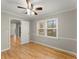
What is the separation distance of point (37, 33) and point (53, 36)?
1.95 metres

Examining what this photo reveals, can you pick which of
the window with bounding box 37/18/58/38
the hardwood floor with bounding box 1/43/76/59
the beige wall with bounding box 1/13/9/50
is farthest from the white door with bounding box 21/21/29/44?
the hardwood floor with bounding box 1/43/76/59

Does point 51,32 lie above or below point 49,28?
below

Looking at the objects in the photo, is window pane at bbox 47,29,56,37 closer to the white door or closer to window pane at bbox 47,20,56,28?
window pane at bbox 47,20,56,28

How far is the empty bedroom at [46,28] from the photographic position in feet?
10.5

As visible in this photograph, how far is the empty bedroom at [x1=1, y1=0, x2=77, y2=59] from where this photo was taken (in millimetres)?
3191

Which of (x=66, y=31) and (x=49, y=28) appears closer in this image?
(x=66, y=31)

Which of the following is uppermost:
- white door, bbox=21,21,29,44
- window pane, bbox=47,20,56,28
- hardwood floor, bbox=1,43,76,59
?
window pane, bbox=47,20,56,28

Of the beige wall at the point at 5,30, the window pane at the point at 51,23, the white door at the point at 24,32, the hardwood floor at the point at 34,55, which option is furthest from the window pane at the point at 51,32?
the beige wall at the point at 5,30

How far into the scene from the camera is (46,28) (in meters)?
5.35

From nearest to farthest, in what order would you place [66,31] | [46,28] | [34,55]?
[34,55]
[66,31]
[46,28]

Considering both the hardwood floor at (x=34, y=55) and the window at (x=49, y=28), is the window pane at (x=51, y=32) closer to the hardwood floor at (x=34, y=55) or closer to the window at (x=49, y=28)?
the window at (x=49, y=28)

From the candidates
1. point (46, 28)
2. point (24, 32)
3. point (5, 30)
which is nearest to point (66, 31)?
point (46, 28)

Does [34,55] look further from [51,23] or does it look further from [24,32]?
[24,32]

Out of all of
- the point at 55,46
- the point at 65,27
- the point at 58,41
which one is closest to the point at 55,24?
the point at 65,27
